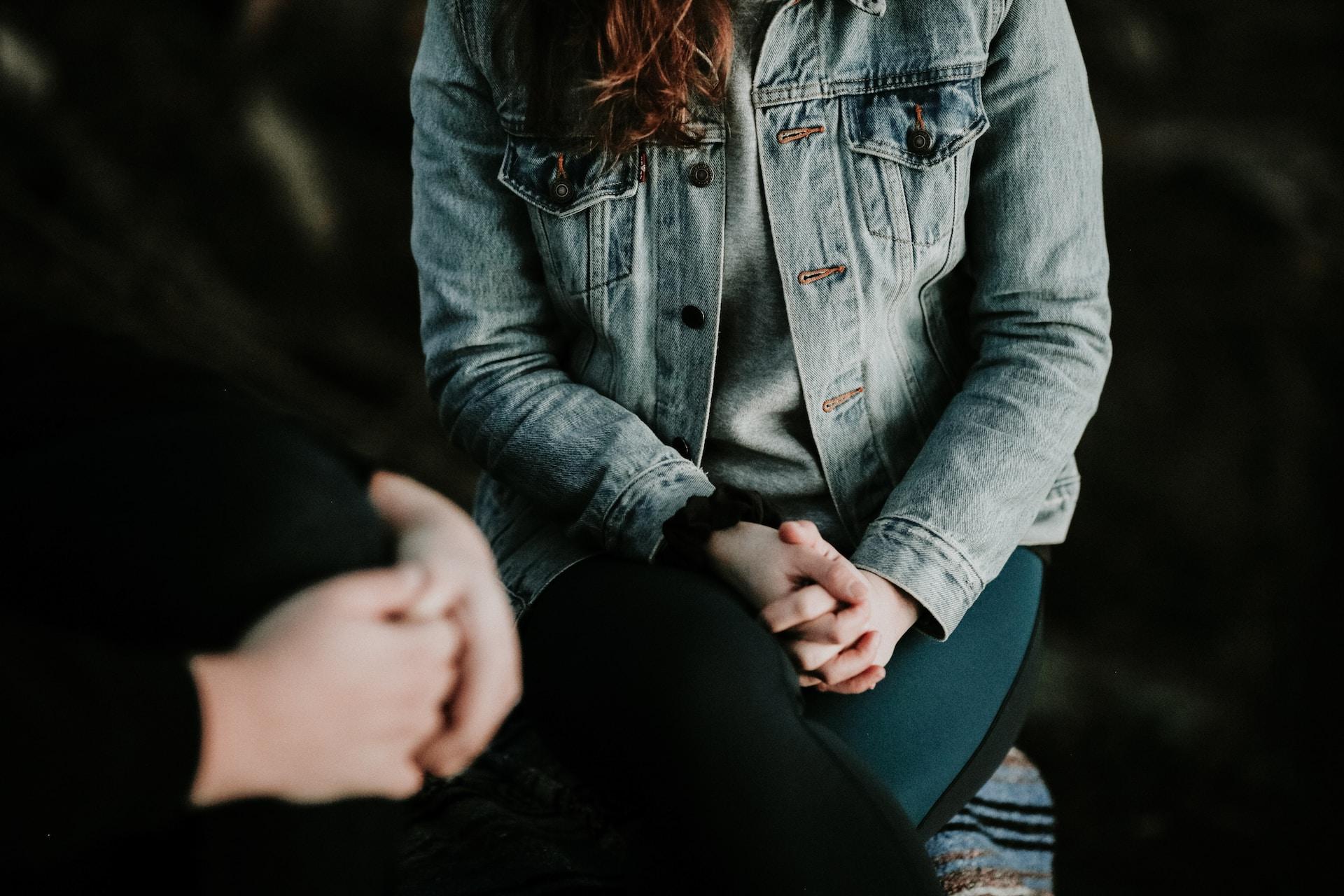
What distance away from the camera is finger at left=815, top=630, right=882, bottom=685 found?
23.3 inches

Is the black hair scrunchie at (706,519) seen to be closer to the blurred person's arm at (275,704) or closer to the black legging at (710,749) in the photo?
the black legging at (710,749)

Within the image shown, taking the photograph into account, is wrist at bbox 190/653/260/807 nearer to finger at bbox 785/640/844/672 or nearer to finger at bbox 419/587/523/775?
finger at bbox 419/587/523/775

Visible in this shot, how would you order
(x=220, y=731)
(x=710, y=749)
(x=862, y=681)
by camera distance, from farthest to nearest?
(x=862, y=681), (x=710, y=749), (x=220, y=731)

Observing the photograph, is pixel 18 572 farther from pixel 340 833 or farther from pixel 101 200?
pixel 101 200

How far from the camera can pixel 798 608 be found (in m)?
0.57

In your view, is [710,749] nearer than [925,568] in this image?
Yes

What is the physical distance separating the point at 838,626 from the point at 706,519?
0.10m

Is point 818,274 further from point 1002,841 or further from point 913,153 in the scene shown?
point 1002,841

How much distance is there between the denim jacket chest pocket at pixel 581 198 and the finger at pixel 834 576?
0.22m

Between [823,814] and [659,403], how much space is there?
0.31m

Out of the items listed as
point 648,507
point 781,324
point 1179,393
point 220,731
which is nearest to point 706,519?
point 648,507

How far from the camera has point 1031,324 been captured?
68cm

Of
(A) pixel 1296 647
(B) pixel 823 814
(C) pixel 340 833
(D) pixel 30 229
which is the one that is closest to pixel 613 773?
(B) pixel 823 814

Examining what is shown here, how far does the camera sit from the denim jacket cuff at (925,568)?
0.63 metres
